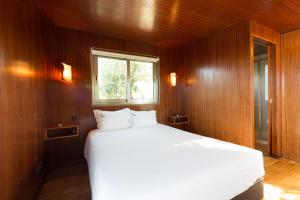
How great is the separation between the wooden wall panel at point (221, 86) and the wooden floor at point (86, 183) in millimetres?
581

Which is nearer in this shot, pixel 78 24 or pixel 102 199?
pixel 102 199

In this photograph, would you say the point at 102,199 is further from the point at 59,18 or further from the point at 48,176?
the point at 59,18

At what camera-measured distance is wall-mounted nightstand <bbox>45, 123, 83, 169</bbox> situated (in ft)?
8.18

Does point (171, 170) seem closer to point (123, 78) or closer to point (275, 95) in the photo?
point (123, 78)

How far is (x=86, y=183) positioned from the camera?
2.21m

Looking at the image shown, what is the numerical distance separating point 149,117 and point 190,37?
189 cm

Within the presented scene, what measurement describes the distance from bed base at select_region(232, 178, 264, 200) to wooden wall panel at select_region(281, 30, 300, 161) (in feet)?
6.10

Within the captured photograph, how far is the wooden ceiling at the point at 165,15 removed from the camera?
6.82ft

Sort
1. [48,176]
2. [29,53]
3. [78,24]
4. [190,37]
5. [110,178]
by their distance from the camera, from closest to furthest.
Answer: [110,178] → [29,53] → [48,176] → [78,24] → [190,37]

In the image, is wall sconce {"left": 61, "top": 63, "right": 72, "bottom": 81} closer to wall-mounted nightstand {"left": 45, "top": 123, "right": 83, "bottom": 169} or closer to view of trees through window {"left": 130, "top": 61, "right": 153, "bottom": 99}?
wall-mounted nightstand {"left": 45, "top": 123, "right": 83, "bottom": 169}

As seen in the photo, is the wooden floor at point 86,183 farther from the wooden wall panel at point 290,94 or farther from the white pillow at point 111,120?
the white pillow at point 111,120

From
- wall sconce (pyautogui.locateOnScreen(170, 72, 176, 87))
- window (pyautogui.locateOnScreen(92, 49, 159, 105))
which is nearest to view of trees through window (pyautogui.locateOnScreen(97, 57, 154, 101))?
window (pyautogui.locateOnScreen(92, 49, 159, 105))

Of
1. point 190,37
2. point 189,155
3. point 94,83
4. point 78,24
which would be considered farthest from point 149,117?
point 78,24

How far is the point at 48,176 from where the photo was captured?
94.1 inches
